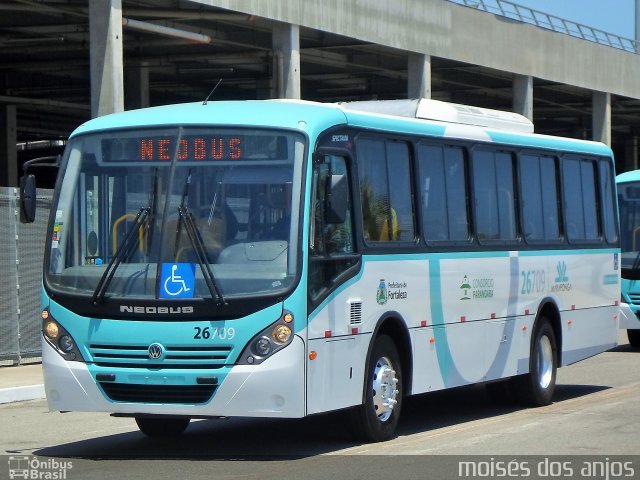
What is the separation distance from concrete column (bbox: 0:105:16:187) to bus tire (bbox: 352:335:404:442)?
36.5 meters

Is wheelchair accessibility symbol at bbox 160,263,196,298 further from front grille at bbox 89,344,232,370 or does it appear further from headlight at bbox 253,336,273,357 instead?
headlight at bbox 253,336,273,357

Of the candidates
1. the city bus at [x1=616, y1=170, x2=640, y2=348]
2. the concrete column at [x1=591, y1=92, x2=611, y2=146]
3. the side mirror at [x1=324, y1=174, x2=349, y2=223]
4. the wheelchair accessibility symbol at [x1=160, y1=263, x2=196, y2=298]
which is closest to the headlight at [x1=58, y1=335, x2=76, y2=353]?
the wheelchair accessibility symbol at [x1=160, y1=263, x2=196, y2=298]

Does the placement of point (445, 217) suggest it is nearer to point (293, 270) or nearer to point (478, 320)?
point (478, 320)

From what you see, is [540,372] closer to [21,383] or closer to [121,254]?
[121,254]

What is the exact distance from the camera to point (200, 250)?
34.6 ft

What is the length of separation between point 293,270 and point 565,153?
257 inches

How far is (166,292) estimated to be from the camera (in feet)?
34.4

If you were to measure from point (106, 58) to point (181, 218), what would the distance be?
1302cm

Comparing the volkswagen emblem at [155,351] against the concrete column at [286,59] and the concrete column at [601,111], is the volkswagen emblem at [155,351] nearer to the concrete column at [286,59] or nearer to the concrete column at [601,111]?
the concrete column at [286,59]

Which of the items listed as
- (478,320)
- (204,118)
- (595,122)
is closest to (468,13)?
(595,122)

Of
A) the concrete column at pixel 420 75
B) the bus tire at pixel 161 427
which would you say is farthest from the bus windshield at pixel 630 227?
the bus tire at pixel 161 427

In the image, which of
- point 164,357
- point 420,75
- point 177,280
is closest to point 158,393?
point 164,357

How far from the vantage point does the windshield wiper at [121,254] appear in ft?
34.9

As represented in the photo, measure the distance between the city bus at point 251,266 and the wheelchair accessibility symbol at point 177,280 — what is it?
0.01 meters
